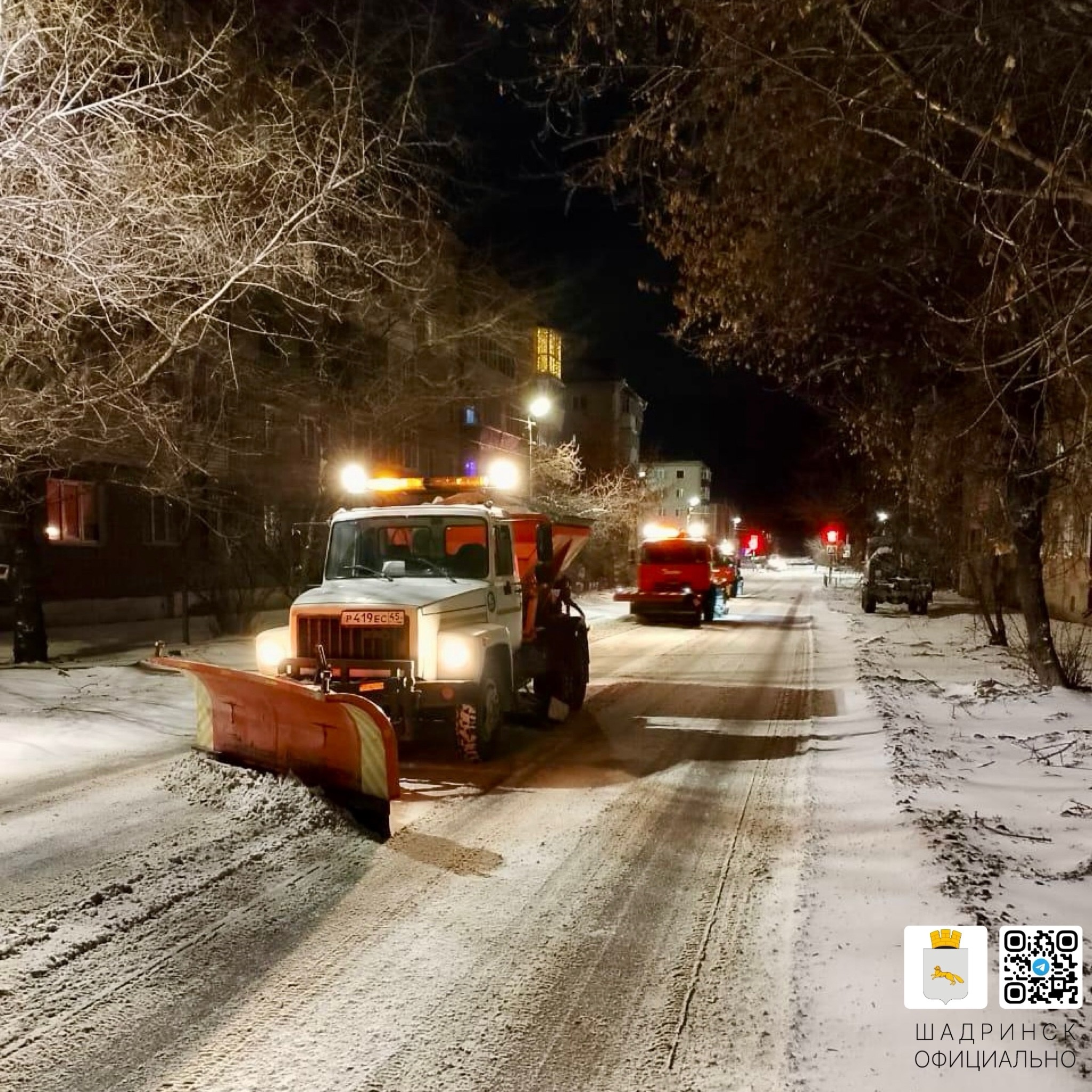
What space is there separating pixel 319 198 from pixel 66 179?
7.41 feet

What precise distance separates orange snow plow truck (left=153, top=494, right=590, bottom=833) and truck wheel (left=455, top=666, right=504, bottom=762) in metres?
0.02

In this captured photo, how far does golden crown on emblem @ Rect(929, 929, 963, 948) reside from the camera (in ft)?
14.4

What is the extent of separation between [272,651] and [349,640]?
94cm

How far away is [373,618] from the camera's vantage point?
27.1ft

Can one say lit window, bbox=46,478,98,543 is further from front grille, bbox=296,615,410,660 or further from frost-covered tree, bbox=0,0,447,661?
front grille, bbox=296,615,410,660

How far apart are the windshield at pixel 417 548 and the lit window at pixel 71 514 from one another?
14.2 metres

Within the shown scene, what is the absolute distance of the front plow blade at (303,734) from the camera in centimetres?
652

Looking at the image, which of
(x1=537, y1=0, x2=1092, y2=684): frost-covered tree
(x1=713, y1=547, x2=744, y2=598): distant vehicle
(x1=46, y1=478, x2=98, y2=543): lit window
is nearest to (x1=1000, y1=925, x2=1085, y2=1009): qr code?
(x1=537, y1=0, x2=1092, y2=684): frost-covered tree

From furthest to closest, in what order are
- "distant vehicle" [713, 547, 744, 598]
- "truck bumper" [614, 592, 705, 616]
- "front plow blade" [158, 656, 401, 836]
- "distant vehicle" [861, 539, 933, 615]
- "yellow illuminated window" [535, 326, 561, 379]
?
"distant vehicle" [713, 547, 744, 598], "distant vehicle" [861, 539, 933, 615], "yellow illuminated window" [535, 326, 561, 379], "truck bumper" [614, 592, 705, 616], "front plow blade" [158, 656, 401, 836]

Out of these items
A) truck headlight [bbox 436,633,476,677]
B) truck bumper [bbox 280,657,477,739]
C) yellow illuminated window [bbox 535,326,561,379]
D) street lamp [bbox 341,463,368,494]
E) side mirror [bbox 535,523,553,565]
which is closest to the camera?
truck bumper [bbox 280,657,477,739]

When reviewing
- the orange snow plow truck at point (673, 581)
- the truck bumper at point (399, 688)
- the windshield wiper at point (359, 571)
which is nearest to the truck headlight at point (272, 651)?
the truck bumper at point (399, 688)

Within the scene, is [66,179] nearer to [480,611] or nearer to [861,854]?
[480,611]

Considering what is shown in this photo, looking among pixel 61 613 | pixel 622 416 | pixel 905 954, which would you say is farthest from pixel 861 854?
pixel 622 416

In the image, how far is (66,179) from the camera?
8188 mm
